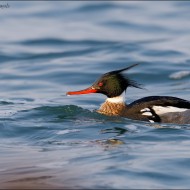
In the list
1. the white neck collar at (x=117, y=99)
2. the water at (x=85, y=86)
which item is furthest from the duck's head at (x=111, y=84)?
the water at (x=85, y=86)

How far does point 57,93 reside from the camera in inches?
630

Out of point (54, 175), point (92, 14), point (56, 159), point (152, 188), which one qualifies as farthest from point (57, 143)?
point (92, 14)

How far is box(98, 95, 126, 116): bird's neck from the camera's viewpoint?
1330cm

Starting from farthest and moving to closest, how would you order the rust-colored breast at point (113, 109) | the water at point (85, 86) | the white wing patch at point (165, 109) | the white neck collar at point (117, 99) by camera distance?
1. the white neck collar at point (117, 99)
2. the rust-colored breast at point (113, 109)
3. the white wing patch at point (165, 109)
4. the water at point (85, 86)

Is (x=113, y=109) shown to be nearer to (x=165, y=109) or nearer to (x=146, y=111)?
(x=146, y=111)

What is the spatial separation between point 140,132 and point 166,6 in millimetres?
12764

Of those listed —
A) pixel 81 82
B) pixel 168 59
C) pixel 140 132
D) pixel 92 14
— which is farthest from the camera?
pixel 92 14

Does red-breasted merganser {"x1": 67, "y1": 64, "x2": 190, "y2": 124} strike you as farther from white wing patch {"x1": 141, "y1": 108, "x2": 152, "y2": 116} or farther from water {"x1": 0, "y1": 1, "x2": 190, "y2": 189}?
water {"x1": 0, "y1": 1, "x2": 190, "y2": 189}

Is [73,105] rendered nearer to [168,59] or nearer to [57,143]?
[57,143]

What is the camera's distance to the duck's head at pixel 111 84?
13.4 metres

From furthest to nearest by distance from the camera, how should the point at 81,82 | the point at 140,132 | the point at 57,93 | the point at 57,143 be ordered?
the point at 81,82 → the point at 57,93 → the point at 140,132 → the point at 57,143

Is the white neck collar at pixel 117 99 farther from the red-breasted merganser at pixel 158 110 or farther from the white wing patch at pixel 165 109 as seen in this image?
the white wing patch at pixel 165 109

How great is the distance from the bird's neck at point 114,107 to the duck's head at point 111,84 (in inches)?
3.3

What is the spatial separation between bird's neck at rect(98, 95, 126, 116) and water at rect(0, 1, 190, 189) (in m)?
0.22
